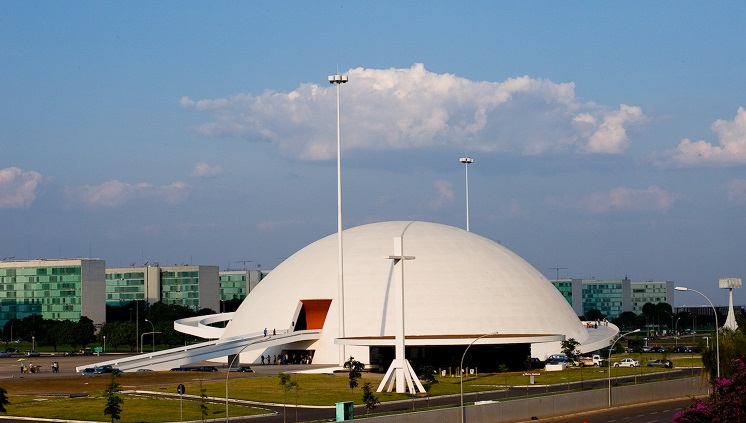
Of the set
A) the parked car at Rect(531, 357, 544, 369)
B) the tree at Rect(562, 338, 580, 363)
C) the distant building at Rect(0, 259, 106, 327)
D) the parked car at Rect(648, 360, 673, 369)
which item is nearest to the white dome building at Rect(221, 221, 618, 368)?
the tree at Rect(562, 338, 580, 363)

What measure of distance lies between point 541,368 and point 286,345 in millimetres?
22559

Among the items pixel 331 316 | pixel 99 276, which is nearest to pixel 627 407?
pixel 331 316

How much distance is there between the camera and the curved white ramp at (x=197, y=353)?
298 ft

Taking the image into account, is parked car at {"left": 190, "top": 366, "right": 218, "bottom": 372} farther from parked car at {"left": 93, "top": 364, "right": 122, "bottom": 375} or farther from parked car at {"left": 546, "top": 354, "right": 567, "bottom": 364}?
parked car at {"left": 546, "top": 354, "right": 567, "bottom": 364}

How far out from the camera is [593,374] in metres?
86.4

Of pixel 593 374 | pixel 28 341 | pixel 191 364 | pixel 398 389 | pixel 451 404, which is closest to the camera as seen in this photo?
pixel 451 404

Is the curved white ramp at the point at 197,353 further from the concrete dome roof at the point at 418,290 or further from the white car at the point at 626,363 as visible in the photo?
the white car at the point at 626,363

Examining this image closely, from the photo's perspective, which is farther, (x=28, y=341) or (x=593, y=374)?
(x=28, y=341)

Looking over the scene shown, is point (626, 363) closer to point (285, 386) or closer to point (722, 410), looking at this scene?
point (285, 386)

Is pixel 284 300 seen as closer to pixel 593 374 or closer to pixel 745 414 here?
pixel 593 374

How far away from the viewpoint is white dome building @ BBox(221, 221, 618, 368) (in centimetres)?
9225

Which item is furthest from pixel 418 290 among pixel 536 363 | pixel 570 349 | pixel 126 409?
pixel 126 409

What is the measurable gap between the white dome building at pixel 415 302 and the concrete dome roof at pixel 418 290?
0.31ft

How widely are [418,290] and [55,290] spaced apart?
98195 mm
